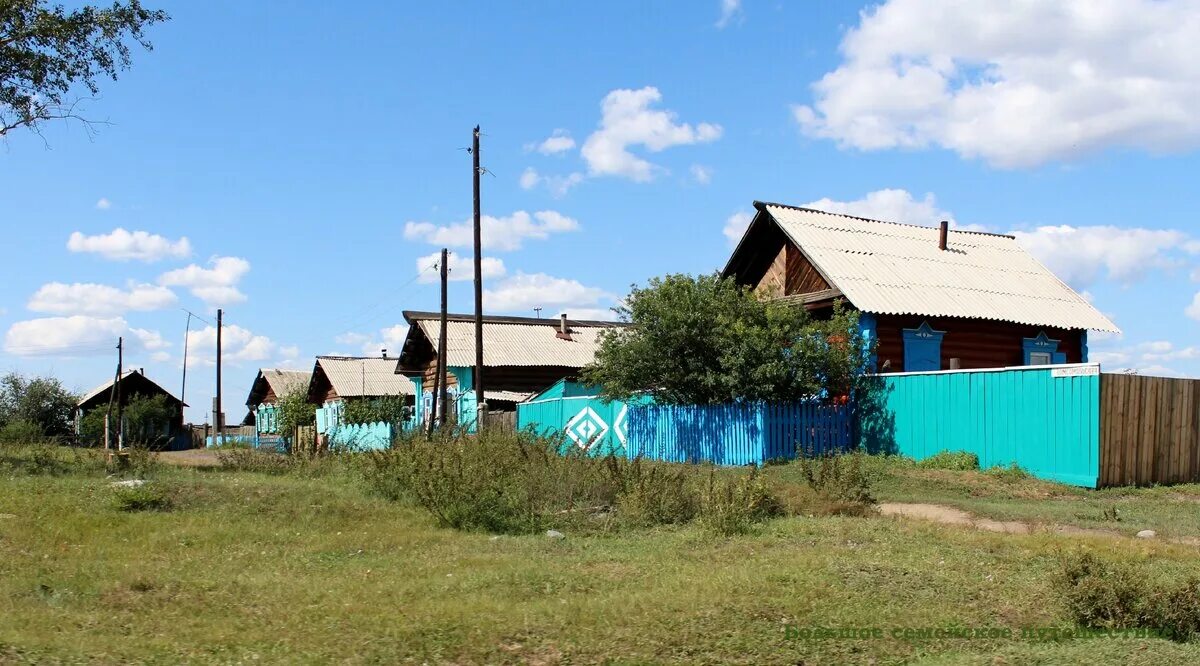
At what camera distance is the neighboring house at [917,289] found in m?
23.1

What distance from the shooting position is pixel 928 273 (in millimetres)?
25547

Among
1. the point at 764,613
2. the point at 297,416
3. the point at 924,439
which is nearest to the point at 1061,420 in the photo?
the point at 924,439

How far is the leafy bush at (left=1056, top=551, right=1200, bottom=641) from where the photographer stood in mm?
6836

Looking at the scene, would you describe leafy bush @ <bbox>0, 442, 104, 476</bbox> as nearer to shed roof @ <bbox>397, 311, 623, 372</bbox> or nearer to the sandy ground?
the sandy ground

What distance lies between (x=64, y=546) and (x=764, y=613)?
703 cm

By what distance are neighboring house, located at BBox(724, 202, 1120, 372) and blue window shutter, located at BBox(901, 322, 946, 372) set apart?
0.02 meters

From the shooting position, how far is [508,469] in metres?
13.1

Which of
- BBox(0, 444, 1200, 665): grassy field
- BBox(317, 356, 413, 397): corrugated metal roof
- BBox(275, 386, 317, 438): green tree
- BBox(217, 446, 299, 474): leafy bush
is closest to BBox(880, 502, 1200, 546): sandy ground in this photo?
BBox(0, 444, 1200, 665): grassy field

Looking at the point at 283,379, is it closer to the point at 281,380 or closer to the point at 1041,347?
the point at 281,380

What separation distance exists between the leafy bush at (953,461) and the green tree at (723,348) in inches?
104

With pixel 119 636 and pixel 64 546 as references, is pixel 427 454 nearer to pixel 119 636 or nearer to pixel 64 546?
pixel 64 546

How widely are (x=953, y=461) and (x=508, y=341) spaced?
22.7m

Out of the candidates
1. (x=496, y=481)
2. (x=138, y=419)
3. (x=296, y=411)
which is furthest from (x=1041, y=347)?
(x=138, y=419)

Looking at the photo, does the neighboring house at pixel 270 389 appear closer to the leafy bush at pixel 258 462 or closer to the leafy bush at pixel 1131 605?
the leafy bush at pixel 258 462
